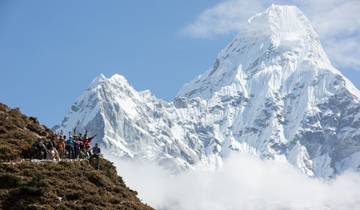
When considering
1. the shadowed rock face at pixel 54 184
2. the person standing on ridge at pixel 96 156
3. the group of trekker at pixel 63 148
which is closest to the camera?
the shadowed rock face at pixel 54 184

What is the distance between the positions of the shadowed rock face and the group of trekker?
0.69m

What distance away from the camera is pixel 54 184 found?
3606 centimetres

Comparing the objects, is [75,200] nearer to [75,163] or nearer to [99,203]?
[99,203]

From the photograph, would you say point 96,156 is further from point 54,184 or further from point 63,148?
point 54,184

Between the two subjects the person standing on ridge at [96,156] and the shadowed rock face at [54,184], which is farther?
the person standing on ridge at [96,156]

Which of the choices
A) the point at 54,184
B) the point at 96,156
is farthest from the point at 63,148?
the point at 54,184

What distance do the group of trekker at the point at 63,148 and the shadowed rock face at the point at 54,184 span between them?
688mm

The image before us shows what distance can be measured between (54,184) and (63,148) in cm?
862

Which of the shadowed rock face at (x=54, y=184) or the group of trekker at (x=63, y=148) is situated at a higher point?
the group of trekker at (x=63, y=148)

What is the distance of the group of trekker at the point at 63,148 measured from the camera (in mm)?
41062

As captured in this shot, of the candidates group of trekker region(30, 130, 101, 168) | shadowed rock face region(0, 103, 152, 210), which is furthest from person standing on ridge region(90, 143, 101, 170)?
shadowed rock face region(0, 103, 152, 210)

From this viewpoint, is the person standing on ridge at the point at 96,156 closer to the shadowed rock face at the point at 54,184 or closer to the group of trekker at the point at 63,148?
the group of trekker at the point at 63,148

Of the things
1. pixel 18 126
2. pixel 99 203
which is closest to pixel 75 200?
pixel 99 203

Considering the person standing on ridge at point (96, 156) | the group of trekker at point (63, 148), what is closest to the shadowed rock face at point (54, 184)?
the person standing on ridge at point (96, 156)
